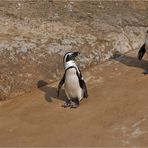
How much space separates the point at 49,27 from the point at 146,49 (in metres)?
2.49

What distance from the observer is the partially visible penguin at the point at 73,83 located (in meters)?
7.96

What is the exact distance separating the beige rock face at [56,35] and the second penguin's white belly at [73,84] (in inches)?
49.2

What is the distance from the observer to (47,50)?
9.78 metres

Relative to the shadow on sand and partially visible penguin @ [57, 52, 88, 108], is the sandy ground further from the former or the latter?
the shadow on sand

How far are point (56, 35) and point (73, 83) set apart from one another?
8.44 ft

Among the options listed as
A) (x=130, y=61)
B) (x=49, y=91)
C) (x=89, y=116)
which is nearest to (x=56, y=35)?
(x=130, y=61)

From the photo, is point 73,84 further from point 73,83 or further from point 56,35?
point 56,35

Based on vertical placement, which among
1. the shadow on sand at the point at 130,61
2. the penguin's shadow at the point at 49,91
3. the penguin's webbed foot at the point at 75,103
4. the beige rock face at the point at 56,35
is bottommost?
the penguin's shadow at the point at 49,91

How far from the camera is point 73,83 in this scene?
26.2ft

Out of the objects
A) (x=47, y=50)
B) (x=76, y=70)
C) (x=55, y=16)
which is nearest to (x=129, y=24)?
(x=55, y=16)

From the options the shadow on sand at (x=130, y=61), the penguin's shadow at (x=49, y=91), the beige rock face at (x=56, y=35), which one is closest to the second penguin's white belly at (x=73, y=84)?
the penguin's shadow at (x=49, y=91)

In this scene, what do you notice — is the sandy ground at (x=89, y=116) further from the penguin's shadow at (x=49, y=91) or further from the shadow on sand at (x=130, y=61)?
the shadow on sand at (x=130, y=61)

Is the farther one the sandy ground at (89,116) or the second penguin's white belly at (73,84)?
the second penguin's white belly at (73,84)

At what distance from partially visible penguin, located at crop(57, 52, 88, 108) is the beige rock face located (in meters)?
1.24
